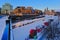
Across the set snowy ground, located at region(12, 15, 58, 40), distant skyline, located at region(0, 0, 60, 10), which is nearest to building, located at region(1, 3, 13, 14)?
distant skyline, located at region(0, 0, 60, 10)

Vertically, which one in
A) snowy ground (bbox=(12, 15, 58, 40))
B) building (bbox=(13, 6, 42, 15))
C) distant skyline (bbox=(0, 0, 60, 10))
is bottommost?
snowy ground (bbox=(12, 15, 58, 40))

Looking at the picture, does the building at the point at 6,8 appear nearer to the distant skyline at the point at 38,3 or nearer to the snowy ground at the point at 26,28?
the distant skyline at the point at 38,3

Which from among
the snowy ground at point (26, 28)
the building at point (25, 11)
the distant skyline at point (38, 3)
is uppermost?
the distant skyline at point (38, 3)

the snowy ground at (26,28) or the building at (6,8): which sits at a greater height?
the building at (6,8)

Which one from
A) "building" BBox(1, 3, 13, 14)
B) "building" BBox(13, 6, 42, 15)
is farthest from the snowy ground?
"building" BBox(1, 3, 13, 14)

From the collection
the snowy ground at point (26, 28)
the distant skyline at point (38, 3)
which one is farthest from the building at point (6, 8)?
the snowy ground at point (26, 28)

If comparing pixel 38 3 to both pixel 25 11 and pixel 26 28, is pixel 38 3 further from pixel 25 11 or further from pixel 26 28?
pixel 26 28

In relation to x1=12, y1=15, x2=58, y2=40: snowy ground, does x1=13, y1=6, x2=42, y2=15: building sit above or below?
above

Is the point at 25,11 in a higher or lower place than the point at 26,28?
higher

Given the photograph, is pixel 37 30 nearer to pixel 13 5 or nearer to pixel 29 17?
pixel 29 17

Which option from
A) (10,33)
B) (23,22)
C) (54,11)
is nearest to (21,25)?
(23,22)

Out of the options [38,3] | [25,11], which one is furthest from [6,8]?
[38,3]

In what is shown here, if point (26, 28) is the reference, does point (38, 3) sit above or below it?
above

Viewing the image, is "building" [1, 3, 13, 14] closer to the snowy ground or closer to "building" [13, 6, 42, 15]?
"building" [13, 6, 42, 15]
